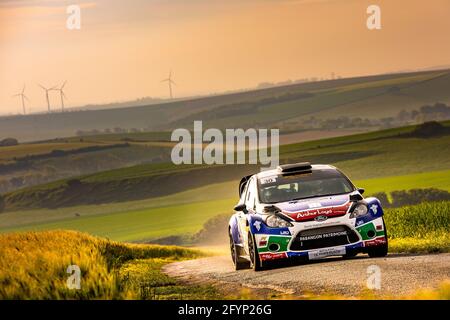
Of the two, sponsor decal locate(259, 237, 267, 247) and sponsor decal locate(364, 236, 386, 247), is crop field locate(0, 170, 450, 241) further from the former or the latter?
sponsor decal locate(259, 237, 267, 247)

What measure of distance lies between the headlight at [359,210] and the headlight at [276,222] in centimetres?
115

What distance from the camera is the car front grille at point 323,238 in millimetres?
16594

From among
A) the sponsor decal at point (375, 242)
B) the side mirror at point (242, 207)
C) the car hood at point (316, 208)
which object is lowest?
the sponsor decal at point (375, 242)

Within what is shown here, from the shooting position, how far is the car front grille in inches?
653

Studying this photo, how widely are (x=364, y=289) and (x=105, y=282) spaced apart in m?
3.56

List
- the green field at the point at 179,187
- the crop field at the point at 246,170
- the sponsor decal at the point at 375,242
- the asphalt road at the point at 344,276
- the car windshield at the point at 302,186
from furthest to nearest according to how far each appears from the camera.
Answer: the crop field at the point at 246,170
the green field at the point at 179,187
the car windshield at the point at 302,186
the sponsor decal at the point at 375,242
the asphalt road at the point at 344,276

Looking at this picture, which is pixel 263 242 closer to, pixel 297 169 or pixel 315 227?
pixel 315 227

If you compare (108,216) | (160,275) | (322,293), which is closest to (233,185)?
(108,216)

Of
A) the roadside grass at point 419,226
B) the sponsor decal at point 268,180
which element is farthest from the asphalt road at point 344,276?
the roadside grass at point 419,226

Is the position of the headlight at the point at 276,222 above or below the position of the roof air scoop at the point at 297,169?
below

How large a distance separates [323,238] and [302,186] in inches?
93.1

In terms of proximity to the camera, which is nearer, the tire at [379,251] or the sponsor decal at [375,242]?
the sponsor decal at [375,242]

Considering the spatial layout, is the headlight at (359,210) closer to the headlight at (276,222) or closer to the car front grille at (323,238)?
the car front grille at (323,238)
